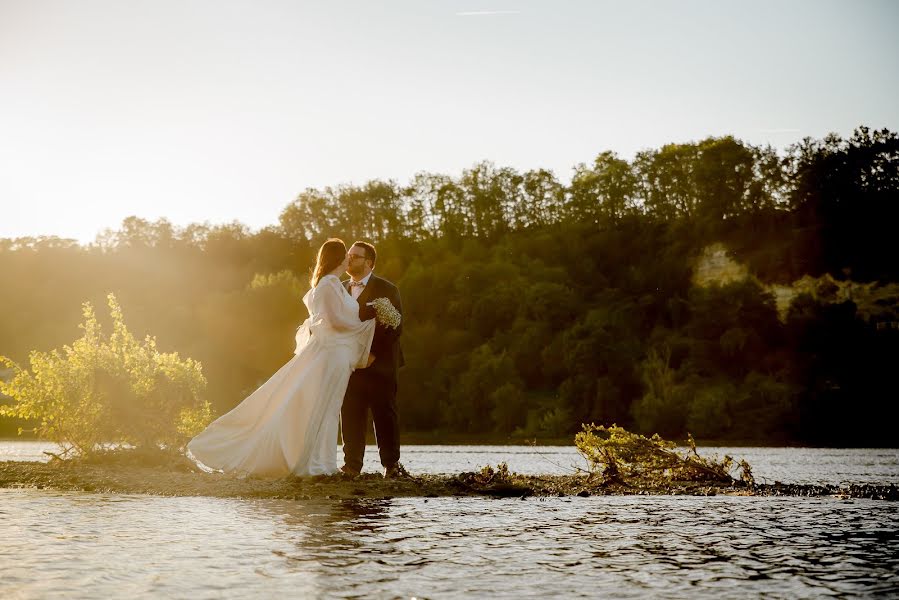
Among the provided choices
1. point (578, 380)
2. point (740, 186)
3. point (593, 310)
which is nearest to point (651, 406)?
point (578, 380)

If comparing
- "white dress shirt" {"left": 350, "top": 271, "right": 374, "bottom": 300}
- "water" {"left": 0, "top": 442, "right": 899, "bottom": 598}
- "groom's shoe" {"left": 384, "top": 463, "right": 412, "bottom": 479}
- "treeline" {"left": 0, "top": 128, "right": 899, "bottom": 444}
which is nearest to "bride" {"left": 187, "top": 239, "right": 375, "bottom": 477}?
"white dress shirt" {"left": 350, "top": 271, "right": 374, "bottom": 300}

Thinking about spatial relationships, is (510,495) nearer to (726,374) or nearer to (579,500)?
(579,500)

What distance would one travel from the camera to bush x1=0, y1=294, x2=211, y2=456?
12.6 metres

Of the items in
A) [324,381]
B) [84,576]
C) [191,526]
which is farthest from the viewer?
[324,381]

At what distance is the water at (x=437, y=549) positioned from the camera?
4508 mm

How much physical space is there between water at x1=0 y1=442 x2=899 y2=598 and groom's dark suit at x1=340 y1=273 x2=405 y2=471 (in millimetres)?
2677

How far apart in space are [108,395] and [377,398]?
3.88 meters

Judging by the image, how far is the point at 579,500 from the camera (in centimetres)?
973

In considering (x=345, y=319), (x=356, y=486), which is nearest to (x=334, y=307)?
(x=345, y=319)

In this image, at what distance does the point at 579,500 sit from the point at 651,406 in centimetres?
4895

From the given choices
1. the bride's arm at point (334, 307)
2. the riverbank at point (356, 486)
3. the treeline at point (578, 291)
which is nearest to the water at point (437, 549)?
the riverbank at point (356, 486)

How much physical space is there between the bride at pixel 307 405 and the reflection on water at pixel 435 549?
2002 millimetres

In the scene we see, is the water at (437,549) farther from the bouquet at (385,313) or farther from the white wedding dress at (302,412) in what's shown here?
the bouquet at (385,313)

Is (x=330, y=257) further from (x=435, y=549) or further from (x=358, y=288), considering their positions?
(x=435, y=549)
